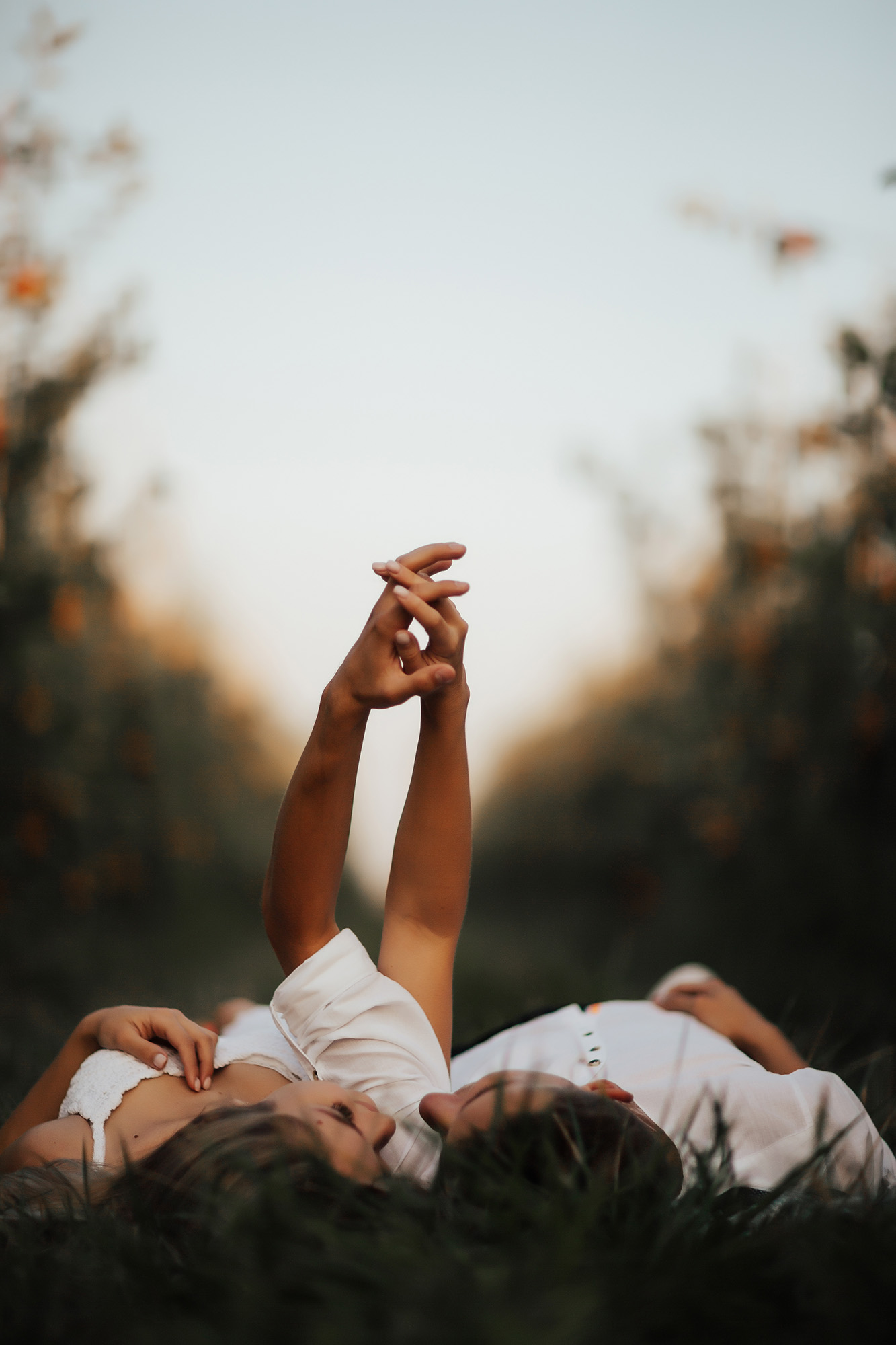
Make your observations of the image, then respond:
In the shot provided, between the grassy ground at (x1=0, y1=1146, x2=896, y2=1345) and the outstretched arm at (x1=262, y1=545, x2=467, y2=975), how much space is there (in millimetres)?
489

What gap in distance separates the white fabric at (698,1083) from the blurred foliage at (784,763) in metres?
0.49

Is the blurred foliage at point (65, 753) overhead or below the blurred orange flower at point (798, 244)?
below

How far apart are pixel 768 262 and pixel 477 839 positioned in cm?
1986

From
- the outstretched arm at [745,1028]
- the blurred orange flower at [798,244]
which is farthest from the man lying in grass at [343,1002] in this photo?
the blurred orange flower at [798,244]

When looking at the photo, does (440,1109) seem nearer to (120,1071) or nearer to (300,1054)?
(300,1054)

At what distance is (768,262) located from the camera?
10.8 ft

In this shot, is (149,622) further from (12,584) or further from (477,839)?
(477,839)

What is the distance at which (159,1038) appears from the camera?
1.86 meters

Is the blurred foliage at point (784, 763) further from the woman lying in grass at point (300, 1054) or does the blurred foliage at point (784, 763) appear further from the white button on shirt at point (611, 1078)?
the woman lying in grass at point (300, 1054)

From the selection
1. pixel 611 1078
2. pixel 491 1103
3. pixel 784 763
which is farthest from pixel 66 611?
→ pixel 784 763

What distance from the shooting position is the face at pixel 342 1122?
4.57 ft

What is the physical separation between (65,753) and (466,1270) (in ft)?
12.1

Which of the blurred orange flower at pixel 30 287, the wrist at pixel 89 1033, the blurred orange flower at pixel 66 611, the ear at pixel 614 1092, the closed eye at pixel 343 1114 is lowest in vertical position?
the ear at pixel 614 1092

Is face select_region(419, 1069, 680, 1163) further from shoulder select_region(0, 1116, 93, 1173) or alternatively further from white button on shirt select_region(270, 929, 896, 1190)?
shoulder select_region(0, 1116, 93, 1173)
